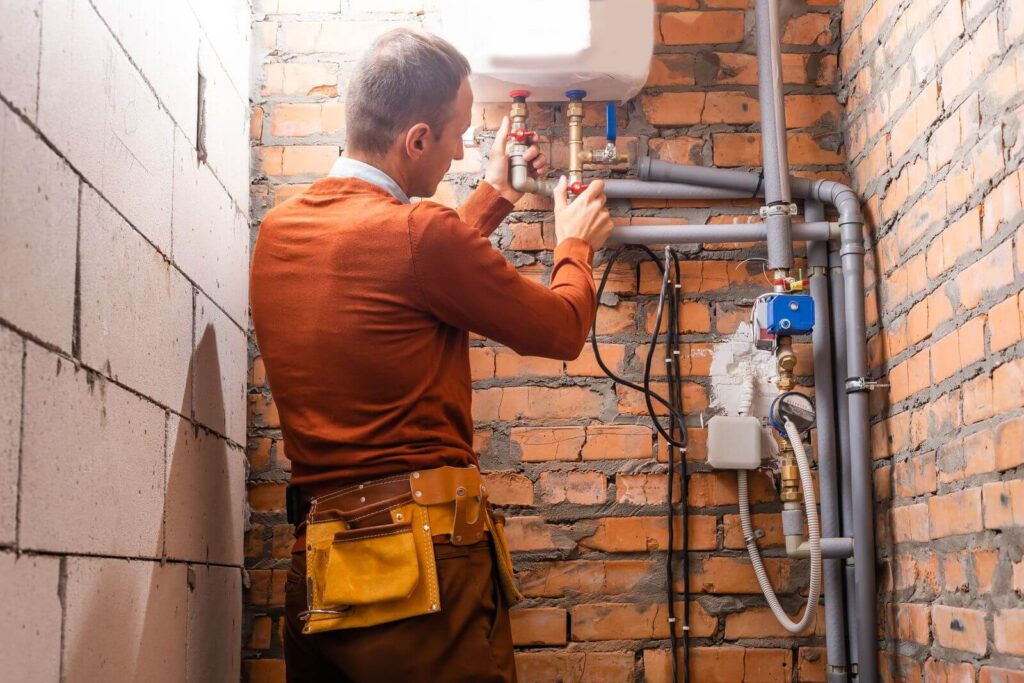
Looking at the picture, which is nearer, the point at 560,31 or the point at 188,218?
the point at 188,218

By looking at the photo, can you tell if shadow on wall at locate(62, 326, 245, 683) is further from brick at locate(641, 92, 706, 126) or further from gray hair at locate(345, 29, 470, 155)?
brick at locate(641, 92, 706, 126)

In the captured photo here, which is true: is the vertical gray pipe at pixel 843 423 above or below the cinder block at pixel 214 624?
above

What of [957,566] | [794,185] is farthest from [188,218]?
[957,566]

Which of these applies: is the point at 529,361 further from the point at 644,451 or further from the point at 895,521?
the point at 895,521

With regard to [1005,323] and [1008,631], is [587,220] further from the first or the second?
[1008,631]

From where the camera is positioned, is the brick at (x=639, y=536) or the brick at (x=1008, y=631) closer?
the brick at (x=1008, y=631)

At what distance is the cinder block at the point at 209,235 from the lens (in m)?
1.83

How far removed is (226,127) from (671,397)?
1025 mm

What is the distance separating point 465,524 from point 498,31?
3.28 ft

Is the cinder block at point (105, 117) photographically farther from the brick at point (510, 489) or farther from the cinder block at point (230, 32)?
the brick at point (510, 489)

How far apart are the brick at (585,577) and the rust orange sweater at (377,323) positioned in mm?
620

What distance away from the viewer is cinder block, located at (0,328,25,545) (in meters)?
1.13

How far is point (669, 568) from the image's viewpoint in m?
2.26

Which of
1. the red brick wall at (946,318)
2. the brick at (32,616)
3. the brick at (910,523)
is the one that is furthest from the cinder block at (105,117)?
the brick at (910,523)
